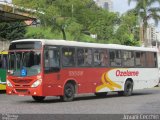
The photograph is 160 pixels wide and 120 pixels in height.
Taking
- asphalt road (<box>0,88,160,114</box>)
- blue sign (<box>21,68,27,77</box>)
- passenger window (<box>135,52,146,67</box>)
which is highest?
passenger window (<box>135,52,146,67</box>)

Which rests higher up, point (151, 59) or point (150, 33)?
point (150, 33)

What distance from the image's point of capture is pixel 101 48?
82.8 ft

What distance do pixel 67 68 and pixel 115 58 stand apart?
15.8 ft

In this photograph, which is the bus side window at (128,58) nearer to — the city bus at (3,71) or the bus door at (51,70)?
the bus door at (51,70)

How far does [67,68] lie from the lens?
22.4 metres

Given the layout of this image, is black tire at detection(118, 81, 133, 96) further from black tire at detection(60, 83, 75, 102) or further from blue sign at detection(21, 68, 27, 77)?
blue sign at detection(21, 68, 27, 77)

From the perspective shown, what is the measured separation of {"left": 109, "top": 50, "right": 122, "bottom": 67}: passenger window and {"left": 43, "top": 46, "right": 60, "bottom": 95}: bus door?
4.95m

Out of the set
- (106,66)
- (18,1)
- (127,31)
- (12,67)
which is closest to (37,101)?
(12,67)

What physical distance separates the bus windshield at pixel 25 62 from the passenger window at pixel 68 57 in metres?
1.66

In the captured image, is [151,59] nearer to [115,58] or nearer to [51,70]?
[115,58]

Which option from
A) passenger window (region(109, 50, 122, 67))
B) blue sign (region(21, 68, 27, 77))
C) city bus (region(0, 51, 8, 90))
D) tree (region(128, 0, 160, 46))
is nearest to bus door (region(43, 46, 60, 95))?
blue sign (region(21, 68, 27, 77))

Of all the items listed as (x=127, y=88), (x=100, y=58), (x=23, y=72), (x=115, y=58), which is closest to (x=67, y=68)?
(x=23, y=72)

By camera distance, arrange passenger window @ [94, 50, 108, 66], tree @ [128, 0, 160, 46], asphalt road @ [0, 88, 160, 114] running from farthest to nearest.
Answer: tree @ [128, 0, 160, 46] → passenger window @ [94, 50, 108, 66] → asphalt road @ [0, 88, 160, 114]

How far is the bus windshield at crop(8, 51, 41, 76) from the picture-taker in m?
20.9
